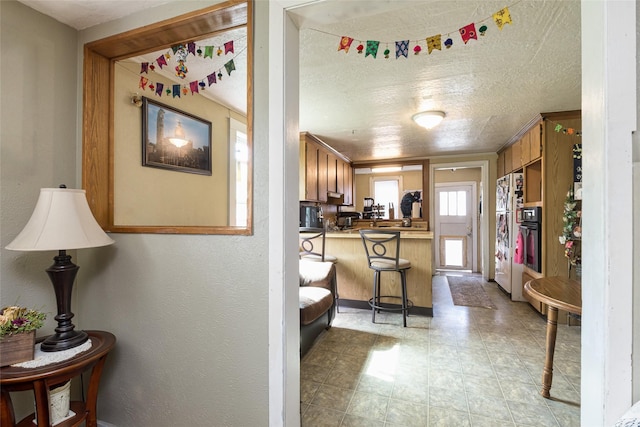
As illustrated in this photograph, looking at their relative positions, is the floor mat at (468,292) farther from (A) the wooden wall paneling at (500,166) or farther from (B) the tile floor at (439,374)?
(A) the wooden wall paneling at (500,166)

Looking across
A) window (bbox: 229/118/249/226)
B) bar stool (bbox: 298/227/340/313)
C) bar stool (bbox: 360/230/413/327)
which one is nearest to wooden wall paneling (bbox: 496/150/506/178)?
bar stool (bbox: 360/230/413/327)

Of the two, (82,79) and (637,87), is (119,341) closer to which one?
(82,79)

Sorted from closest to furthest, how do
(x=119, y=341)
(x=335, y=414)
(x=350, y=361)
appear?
(x=119, y=341) → (x=335, y=414) → (x=350, y=361)

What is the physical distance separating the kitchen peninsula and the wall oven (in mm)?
1174

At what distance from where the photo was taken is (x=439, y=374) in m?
2.05

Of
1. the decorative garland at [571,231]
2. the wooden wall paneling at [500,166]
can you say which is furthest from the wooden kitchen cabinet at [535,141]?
the wooden wall paneling at [500,166]

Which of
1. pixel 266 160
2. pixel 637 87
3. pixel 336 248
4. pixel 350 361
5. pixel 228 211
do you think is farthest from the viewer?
pixel 336 248

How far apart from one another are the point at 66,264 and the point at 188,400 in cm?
84

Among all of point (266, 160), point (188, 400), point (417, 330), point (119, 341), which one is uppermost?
point (266, 160)

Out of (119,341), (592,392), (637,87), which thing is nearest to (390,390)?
(592,392)

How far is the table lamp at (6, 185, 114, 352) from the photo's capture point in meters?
1.12

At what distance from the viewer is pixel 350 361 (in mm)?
2254

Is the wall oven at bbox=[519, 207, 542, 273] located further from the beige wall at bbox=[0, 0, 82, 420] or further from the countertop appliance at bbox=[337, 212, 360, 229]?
the beige wall at bbox=[0, 0, 82, 420]

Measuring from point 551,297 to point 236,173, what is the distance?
2715 millimetres
